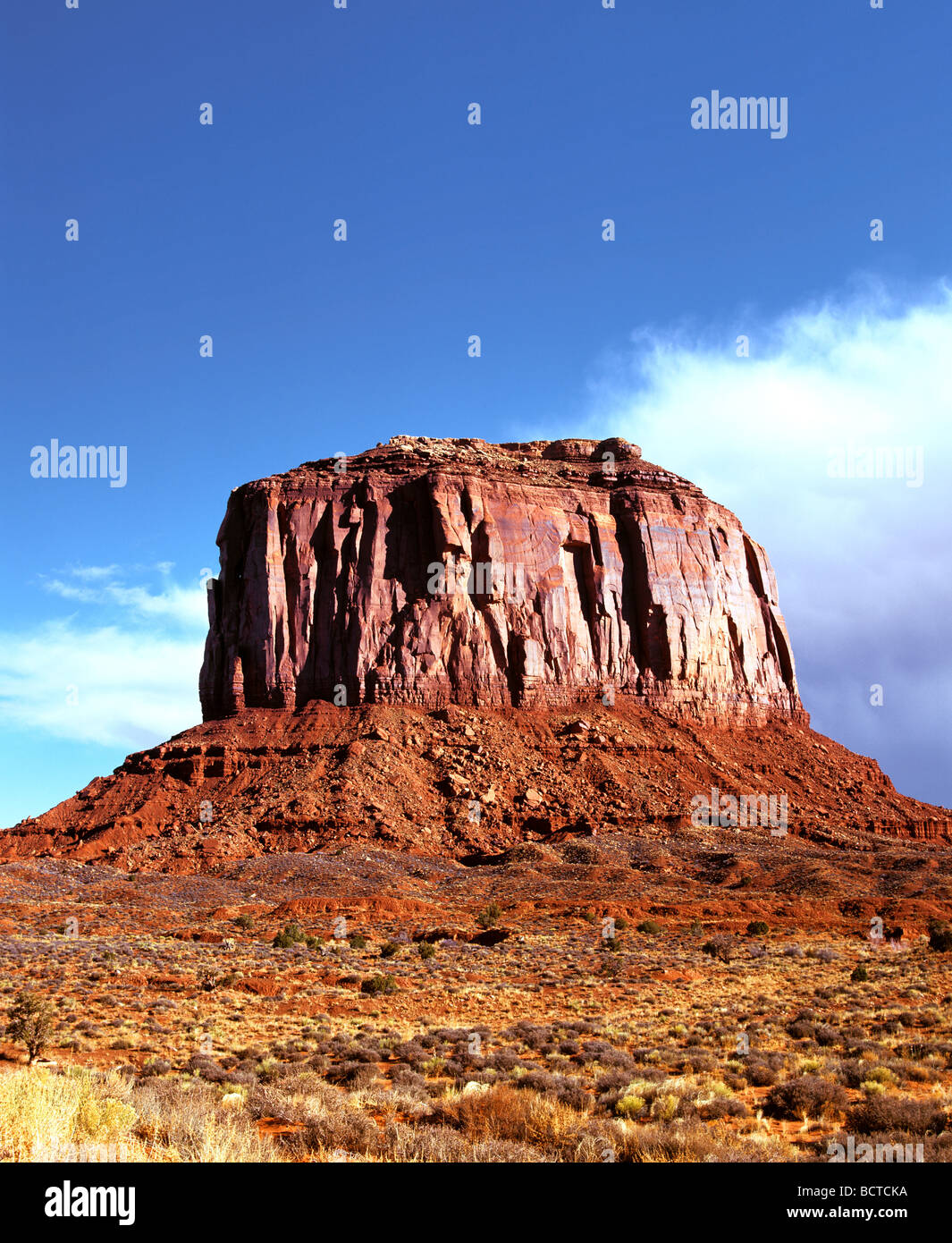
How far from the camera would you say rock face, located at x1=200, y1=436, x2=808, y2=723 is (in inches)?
2571

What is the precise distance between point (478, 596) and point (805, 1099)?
188ft

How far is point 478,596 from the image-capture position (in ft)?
220

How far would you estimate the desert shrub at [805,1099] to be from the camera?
1013cm

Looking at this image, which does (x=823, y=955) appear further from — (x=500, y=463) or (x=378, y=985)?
(x=500, y=463)

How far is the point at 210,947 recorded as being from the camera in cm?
2689

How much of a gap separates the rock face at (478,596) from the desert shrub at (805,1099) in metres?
53.3

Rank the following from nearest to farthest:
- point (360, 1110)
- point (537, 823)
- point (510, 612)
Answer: point (360, 1110)
point (537, 823)
point (510, 612)

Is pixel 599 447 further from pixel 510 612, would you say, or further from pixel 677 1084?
pixel 677 1084

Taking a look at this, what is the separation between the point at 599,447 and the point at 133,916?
62455 mm

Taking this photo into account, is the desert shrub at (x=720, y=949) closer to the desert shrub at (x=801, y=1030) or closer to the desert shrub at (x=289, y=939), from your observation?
the desert shrub at (x=801, y=1030)

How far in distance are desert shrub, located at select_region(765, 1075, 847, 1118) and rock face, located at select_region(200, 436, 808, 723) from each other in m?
53.3

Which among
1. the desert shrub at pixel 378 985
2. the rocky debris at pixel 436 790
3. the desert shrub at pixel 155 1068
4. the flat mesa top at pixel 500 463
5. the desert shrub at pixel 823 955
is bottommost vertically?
the desert shrub at pixel 823 955

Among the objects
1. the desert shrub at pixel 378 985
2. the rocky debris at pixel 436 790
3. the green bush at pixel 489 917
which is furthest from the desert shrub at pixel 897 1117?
the rocky debris at pixel 436 790
